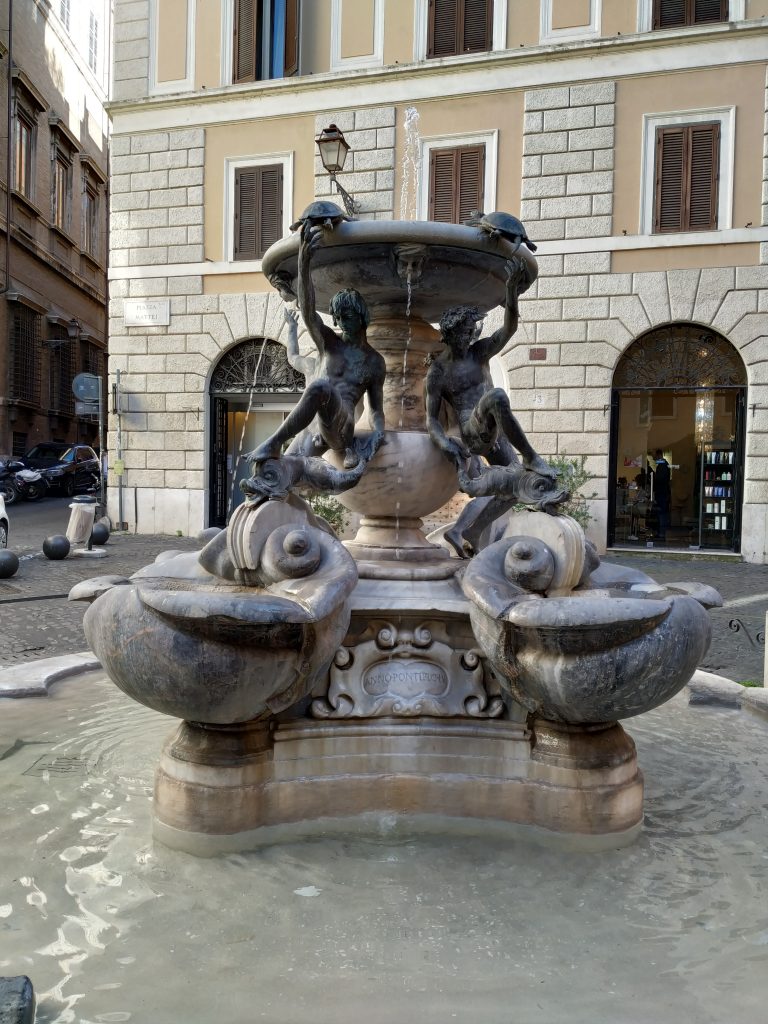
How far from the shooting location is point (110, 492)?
51.1 ft

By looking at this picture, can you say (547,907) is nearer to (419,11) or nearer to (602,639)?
(602,639)

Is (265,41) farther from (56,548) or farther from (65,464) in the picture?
(65,464)

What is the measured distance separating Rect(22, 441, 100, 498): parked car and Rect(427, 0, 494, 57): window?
14.8 meters

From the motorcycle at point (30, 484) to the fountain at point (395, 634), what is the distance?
20.2 metres

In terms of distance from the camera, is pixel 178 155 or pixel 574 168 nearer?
pixel 574 168

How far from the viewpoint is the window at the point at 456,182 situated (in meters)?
14.1

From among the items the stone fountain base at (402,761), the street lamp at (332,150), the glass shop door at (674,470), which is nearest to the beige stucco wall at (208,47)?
the street lamp at (332,150)

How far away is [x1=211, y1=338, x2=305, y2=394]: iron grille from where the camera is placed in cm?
1524

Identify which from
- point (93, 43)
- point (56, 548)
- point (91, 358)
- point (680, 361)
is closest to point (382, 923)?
point (56, 548)

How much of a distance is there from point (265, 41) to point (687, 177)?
295 inches

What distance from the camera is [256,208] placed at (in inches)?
600

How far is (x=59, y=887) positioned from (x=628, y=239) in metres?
13.0

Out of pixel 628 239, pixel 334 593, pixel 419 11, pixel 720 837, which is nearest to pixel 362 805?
pixel 334 593

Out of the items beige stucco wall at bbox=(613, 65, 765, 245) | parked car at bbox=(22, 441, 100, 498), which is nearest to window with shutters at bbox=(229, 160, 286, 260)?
beige stucco wall at bbox=(613, 65, 765, 245)
